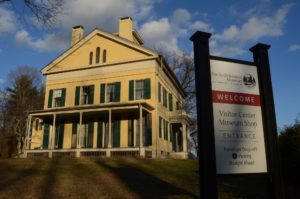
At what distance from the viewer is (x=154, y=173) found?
12500 millimetres

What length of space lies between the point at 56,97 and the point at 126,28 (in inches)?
327

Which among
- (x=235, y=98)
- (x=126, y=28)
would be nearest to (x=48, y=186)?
(x=235, y=98)

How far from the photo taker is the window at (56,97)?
81.7 ft

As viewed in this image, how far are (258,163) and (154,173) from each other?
8260mm

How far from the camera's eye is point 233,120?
459 centimetres

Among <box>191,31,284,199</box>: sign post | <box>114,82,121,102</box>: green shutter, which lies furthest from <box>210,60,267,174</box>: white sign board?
<box>114,82,121,102</box>: green shutter

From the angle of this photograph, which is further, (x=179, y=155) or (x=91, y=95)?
(x=179, y=155)

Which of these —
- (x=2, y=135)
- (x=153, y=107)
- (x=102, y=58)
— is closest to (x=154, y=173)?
(x=153, y=107)

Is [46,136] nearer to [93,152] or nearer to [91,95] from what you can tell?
[91,95]

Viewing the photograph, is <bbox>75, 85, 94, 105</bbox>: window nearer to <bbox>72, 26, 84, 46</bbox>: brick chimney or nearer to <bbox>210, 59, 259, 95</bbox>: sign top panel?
<bbox>72, 26, 84, 46</bbox>: brick chimney

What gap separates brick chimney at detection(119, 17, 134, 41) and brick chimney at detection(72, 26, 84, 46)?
159 inches

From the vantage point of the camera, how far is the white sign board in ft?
14.4

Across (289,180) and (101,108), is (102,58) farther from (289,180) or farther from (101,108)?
(289,180)

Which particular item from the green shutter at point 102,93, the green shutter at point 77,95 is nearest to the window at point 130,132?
the green shutter at point 102,93
